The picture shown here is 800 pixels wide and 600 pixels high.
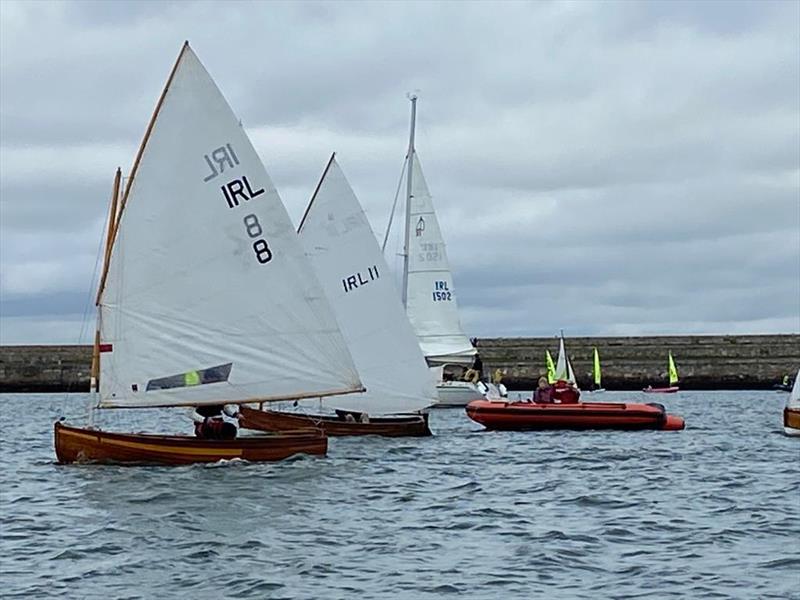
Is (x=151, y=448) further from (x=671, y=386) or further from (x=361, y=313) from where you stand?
(x=671, y=386)

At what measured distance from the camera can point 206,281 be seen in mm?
31016

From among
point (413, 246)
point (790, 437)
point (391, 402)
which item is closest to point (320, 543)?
point (391, 402)

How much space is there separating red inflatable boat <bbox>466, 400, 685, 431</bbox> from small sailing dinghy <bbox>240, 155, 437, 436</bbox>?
215 inches

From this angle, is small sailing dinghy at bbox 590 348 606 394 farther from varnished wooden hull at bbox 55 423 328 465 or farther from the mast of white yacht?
varnished wooden hull at bbox 55 423 328 465

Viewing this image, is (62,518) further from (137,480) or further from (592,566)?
(592,566)

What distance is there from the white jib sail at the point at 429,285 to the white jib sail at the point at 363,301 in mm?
18086

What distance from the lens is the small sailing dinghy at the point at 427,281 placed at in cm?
5962

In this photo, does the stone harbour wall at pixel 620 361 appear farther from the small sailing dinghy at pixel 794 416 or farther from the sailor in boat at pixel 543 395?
the small sailing dinghy at pixel 794 416

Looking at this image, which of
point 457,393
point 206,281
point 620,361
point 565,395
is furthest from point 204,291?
point 620,361

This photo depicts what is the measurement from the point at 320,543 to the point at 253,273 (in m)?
10.9

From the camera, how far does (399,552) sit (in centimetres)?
2030

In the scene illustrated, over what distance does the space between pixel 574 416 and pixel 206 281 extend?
17.9 m

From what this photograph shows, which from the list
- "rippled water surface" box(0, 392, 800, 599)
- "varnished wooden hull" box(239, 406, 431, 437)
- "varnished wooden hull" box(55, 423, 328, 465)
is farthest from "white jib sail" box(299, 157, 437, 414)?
"varnished wooden hull" box(55, 423, 328, 465)

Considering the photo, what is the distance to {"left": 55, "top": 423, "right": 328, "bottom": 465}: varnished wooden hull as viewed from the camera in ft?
96.8
